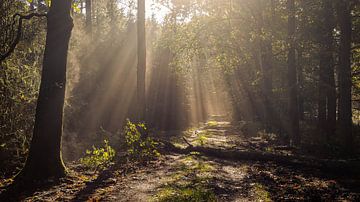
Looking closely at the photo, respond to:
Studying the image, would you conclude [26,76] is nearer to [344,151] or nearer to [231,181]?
[231,181]

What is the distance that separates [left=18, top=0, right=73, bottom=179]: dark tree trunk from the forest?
0.03 metres

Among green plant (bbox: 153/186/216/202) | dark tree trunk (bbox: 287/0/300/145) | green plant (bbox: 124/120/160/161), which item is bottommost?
green plant (bbox: 153/186/216/202)

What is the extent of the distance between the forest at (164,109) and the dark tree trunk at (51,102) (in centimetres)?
3

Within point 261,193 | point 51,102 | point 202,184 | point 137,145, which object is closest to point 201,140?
point 137,145

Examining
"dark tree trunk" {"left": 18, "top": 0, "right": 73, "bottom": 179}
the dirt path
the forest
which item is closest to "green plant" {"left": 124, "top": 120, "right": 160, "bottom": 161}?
the forest

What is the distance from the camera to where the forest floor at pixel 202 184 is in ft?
21.9

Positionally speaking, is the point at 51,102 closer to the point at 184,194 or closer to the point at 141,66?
the point at 184,194

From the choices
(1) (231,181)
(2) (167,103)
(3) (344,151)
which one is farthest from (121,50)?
(1) (231,181)

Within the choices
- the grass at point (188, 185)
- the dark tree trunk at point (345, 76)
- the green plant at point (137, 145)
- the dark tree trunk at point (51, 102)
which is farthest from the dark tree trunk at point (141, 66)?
the dark tree trunk at point (345, 76)

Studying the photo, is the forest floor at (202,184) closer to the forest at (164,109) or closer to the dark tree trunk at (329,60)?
the forest at (164,109)

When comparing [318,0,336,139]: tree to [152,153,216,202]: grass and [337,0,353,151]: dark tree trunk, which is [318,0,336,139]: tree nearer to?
[337,0,353,151]: dark tree trunk

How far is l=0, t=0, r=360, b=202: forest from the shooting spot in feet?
25.4

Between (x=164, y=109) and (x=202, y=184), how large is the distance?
659 inches

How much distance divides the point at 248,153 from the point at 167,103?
1359cm
